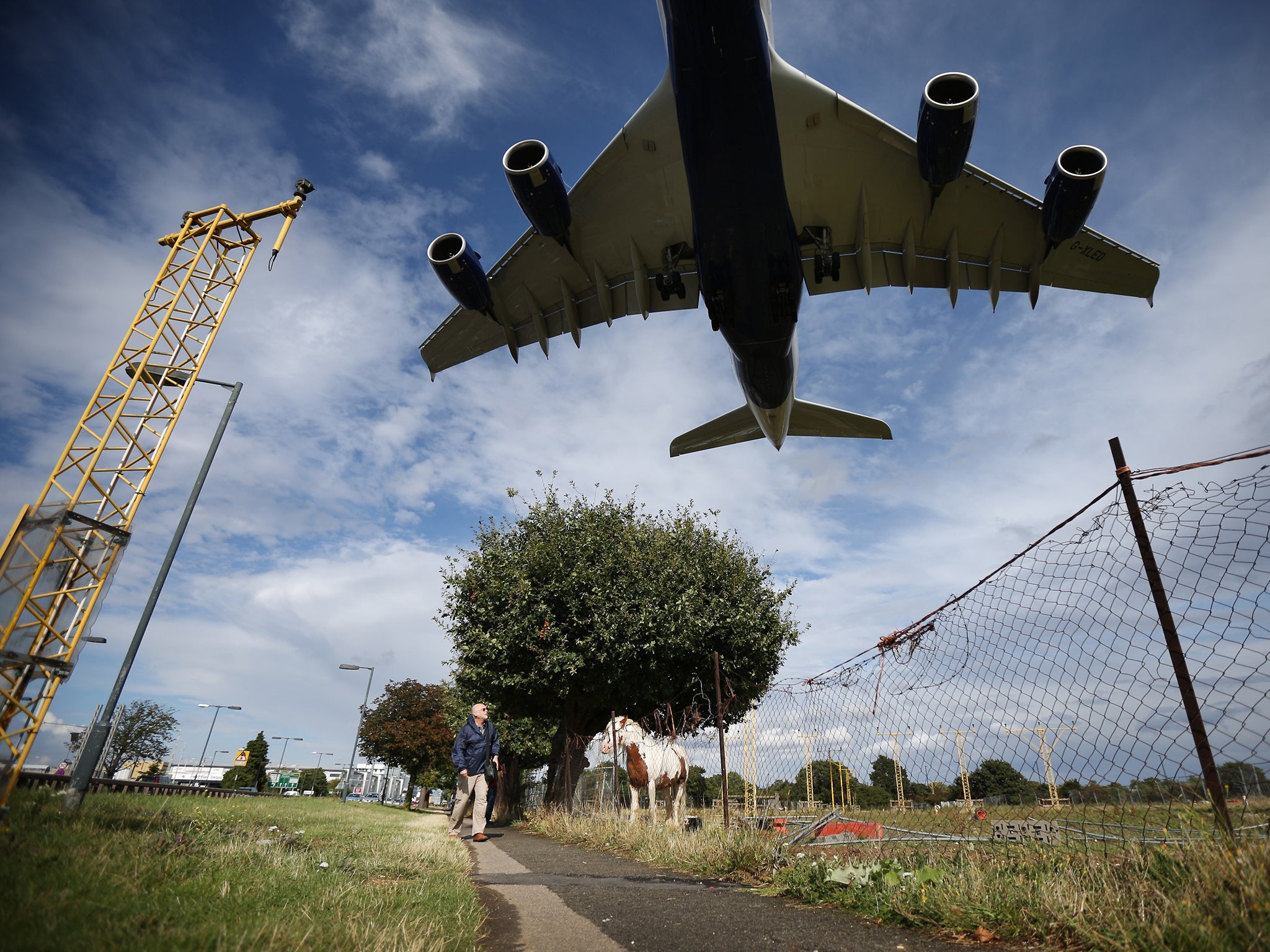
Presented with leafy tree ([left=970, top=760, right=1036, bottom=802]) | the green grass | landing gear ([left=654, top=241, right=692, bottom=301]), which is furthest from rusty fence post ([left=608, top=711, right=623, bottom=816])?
landing gear ([left=654, top=241, right=692, bottom=301])

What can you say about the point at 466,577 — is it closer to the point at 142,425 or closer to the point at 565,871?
the point at 142,425

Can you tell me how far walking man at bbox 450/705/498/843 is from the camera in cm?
897

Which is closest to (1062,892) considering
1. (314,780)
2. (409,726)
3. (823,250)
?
(823,250)

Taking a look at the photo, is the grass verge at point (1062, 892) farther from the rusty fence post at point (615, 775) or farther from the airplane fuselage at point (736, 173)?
the airplane fuselage at point (736, 173)

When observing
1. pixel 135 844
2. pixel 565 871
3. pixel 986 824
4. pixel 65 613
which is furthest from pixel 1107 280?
pixel 65 613

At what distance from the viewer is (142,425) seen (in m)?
11.3

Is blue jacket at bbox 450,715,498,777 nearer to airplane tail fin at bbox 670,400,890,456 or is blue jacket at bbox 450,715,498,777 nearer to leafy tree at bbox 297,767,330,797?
airplane tail fin at bbox 670,400,890,456

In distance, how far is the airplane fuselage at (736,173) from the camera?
6.07 meters

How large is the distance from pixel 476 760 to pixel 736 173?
8915 millimetres

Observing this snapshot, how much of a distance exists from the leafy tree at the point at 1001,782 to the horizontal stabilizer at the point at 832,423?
8792 mm

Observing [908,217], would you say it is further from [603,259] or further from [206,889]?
[206,889]

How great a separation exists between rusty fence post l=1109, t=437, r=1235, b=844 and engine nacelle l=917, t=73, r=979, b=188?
4826 mm

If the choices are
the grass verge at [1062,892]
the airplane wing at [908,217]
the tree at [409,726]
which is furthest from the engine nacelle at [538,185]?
the tree at [409,726]

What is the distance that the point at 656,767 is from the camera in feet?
35.7
